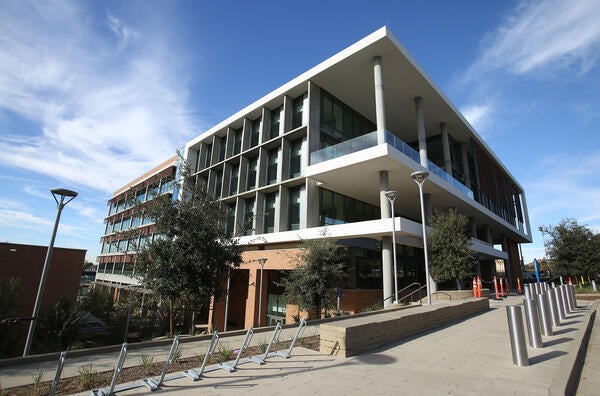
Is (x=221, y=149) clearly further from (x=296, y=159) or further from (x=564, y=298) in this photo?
(x=564, y=298)

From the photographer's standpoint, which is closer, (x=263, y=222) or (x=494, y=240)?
(x=263, y=222)

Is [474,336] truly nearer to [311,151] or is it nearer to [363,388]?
[363,388]

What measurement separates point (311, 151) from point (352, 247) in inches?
301

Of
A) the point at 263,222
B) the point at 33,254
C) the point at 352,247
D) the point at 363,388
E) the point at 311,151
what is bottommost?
the point at 363,388

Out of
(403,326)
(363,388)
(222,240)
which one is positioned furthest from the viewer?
(222,240)

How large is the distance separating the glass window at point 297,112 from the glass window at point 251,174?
6.09 metres

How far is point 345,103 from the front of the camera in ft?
86.9

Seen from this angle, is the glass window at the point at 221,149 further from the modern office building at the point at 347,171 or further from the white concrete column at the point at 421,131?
the white concrete column at the point at 421,131

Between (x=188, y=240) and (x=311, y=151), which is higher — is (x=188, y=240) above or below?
below

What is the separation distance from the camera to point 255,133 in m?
29.9

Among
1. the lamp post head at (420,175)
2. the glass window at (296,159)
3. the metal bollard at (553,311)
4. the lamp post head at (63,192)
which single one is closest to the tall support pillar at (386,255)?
the lamp post head at (420,175)

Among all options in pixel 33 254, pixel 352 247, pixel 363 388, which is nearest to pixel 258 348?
pixel 363 388

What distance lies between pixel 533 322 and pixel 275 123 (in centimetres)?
2400

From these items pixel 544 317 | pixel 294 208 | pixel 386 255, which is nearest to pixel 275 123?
pixel 294 208
